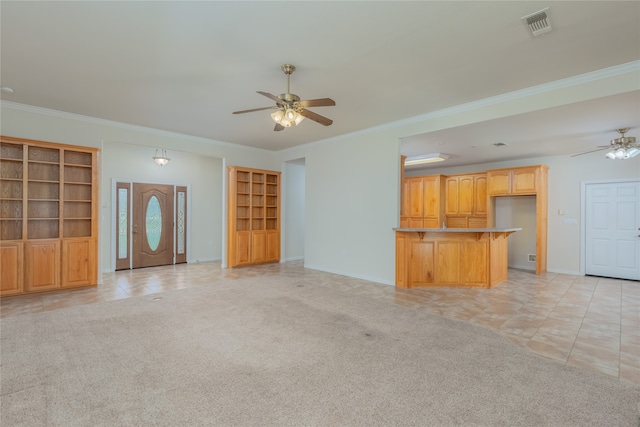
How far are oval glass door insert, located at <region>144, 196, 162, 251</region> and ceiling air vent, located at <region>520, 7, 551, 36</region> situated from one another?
7.60 meters

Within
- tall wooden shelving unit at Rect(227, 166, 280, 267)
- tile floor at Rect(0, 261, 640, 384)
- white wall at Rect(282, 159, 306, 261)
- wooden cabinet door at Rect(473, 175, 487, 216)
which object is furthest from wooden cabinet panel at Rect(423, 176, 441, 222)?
tall wooden shelving unit at Rect(227, 166, 280, 267)

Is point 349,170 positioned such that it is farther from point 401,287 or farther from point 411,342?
point 411,342

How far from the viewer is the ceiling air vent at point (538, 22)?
8.25 feet

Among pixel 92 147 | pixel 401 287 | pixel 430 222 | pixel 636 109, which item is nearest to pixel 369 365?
pixel 401 287

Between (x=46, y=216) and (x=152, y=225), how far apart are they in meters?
2.44

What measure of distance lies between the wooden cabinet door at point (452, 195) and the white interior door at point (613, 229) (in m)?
2.68

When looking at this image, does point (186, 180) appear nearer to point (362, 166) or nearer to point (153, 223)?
point (153, 223)

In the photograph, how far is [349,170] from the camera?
6.38 metres

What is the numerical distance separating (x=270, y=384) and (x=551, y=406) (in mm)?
1955

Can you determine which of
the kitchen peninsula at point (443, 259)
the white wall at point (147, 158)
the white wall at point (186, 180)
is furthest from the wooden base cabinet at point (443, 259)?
the white wall at point (186, 180)

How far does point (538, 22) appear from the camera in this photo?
260 cm

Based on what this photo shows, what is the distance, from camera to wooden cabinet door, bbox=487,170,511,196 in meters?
7.29

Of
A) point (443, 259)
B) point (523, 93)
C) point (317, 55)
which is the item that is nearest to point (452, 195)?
point (443, 259)

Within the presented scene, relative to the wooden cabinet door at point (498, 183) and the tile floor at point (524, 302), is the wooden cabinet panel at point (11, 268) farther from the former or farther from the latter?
the wooden cabinet door at point (498, 183)
